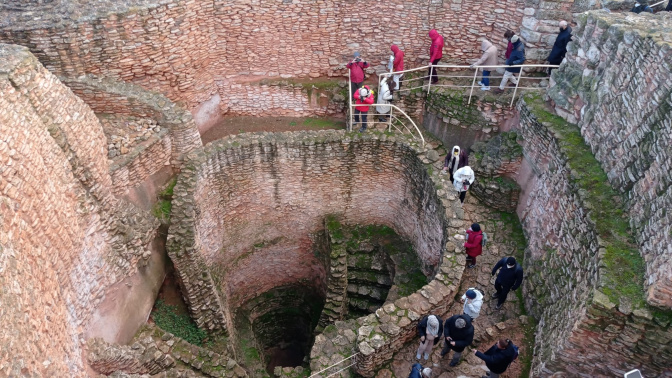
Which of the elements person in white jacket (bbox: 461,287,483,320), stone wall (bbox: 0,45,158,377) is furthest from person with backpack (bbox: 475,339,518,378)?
stone wall (bbox: 0,45,158,377)

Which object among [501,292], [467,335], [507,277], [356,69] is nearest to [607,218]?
[507,277]

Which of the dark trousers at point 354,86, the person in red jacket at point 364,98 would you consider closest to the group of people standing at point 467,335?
the person in red jacket at point 364,98

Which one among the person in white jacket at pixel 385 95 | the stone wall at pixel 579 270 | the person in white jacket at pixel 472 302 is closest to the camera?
the stone wall at pixel 579 270

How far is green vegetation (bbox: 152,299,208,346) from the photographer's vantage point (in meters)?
8.98

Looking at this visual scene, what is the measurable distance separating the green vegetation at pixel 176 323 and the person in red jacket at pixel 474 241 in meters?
5.25

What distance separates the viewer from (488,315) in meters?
8.08

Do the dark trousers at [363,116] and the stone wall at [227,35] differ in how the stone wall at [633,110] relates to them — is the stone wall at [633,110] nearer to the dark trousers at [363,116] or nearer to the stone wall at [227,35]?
the stone wall at [227,35]

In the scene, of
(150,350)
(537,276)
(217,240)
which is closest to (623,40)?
(537,276)

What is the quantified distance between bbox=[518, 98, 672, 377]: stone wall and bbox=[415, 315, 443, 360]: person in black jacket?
4.73 ft

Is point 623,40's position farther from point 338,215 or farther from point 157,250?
point 157,250

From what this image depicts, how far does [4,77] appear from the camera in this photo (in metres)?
6.19

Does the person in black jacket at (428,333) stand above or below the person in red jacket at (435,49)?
below

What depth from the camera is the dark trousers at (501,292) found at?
786 cm

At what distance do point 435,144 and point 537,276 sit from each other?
4202mm
